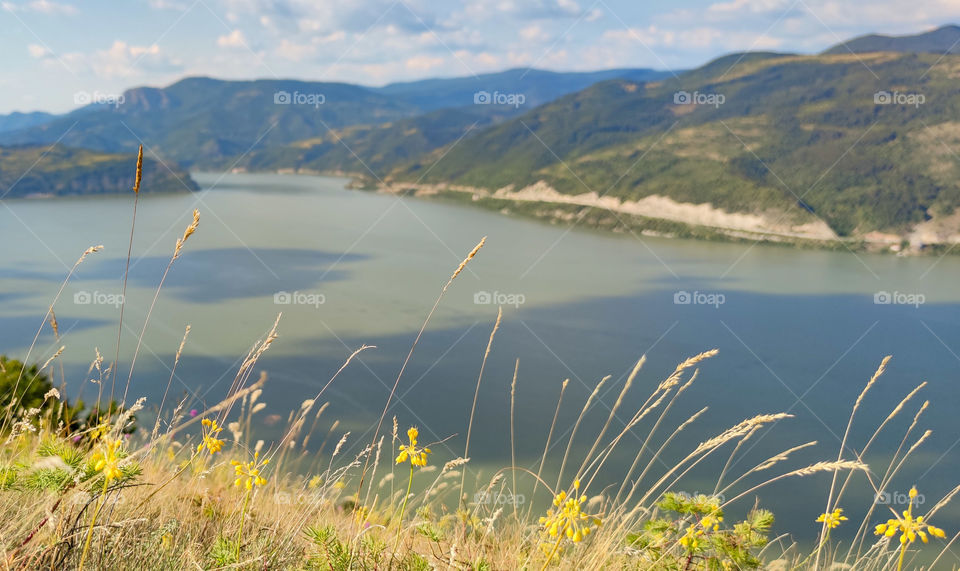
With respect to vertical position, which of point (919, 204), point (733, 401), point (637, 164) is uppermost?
point (637, 164)

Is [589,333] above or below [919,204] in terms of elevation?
below

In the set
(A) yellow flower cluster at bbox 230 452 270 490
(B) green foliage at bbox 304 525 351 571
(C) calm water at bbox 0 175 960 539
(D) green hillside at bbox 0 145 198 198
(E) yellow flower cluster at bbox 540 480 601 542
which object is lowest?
(C) calm water at bbox 0 175 960 539

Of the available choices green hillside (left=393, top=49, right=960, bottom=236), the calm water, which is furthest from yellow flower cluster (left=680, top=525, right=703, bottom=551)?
green hillside (left=393, top=49, right=960, bottom=236)

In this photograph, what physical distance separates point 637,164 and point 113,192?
73.7 metres

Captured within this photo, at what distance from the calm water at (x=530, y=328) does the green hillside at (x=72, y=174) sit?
2895cm

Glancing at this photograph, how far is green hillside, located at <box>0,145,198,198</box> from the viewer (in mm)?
81250

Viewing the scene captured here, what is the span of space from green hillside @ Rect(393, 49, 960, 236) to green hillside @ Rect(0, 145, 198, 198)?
130ft

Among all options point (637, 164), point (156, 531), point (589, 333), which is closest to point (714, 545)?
point (156, 531)

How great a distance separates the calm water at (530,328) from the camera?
18.5 meters

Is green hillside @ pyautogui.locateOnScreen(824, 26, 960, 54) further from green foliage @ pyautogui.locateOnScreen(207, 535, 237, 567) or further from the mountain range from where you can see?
green foliage @ pyautogui.locateOnScreen(207, 535, 237, 567)

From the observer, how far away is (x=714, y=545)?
2.20 meters

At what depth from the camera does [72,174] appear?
85312mm

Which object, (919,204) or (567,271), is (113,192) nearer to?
(567,271)

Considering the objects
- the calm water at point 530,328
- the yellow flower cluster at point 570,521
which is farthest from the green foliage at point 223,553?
the calm water at point 530,328
